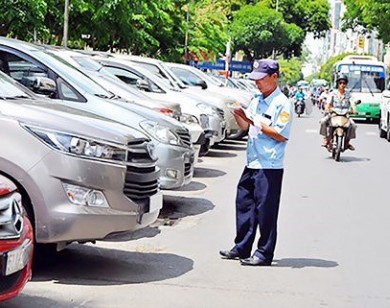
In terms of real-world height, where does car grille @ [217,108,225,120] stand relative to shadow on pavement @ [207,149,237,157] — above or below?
above

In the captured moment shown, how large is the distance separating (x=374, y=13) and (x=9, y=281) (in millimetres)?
39830

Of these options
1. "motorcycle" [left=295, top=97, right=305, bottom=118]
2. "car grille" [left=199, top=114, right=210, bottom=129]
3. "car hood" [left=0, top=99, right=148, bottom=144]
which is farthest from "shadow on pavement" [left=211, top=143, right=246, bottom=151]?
"motorcycle" [left=295, top=97, right=305, bottom=118]

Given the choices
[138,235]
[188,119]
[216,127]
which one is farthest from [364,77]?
[138,235]

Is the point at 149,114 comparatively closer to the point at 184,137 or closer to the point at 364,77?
the point at 184,137

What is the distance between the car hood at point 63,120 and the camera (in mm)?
6648

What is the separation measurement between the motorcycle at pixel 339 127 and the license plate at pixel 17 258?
13213 mm

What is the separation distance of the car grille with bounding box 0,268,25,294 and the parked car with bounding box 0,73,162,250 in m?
1.20

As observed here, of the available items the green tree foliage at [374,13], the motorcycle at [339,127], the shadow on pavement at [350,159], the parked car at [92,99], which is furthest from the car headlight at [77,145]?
the green tree foliage at [374,13]

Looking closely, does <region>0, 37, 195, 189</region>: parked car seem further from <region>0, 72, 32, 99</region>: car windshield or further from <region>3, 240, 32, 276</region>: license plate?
<region>3, 240, 32, 276</region>: license plate

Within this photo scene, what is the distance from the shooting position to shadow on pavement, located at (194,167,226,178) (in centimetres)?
1476

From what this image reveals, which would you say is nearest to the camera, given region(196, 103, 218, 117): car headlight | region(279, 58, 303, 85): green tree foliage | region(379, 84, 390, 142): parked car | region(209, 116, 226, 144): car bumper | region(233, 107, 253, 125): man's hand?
region(233, 107, 253, 125): man's hand

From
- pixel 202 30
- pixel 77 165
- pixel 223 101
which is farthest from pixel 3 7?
pixel 202 30

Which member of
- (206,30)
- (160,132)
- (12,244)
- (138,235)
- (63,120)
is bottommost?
(138,235)

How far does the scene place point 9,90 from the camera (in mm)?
7512
